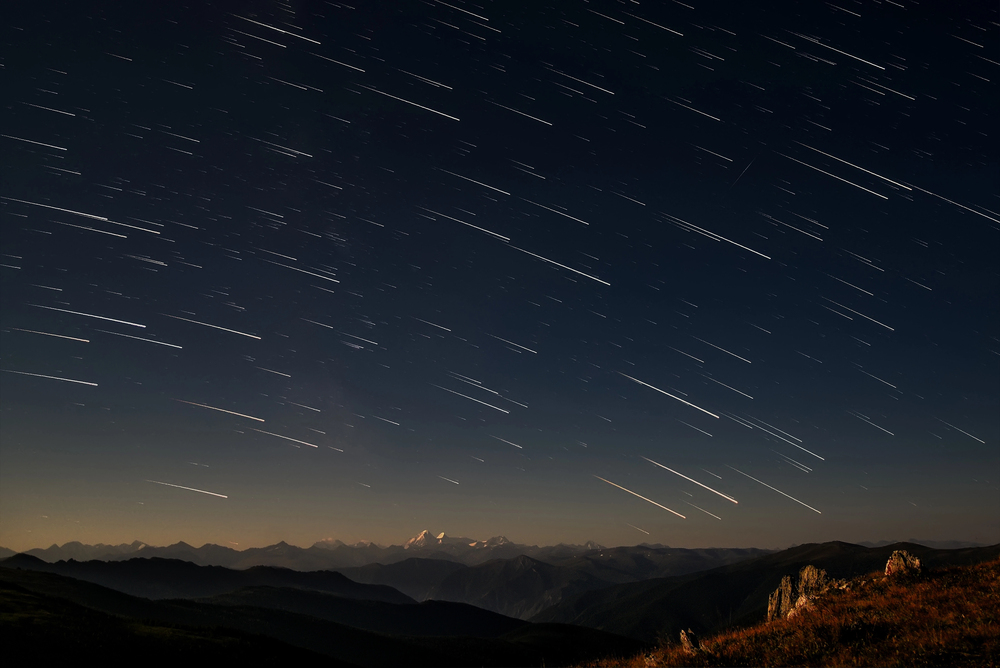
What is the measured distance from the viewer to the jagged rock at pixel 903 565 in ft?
62.5

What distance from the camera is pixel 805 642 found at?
1213cm

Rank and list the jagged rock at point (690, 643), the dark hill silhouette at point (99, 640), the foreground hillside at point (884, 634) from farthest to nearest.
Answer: the dark hill silhouette at point (99, 640) < the jagged rock at point (690, 643) < the foreground hillside at point (884, 634)

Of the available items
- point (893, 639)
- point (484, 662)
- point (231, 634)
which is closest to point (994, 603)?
point (893, 639)

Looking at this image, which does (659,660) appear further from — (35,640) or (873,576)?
(35,640)

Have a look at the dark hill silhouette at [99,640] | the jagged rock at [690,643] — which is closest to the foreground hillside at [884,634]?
the jagged rock at [690,643]

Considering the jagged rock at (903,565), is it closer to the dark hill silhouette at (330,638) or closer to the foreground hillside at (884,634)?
the foreground hillside at (884,634)

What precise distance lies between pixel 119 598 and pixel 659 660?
17897 centimetres

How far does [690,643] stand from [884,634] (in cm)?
468

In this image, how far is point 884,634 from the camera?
38.5 ft

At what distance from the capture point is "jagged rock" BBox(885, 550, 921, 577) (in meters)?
19.0

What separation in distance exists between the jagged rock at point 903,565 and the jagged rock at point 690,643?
32.5 feet

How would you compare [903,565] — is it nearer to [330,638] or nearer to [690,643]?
[690,643]

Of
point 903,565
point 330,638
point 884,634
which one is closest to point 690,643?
point 884,634

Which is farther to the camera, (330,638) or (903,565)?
(330,638)
